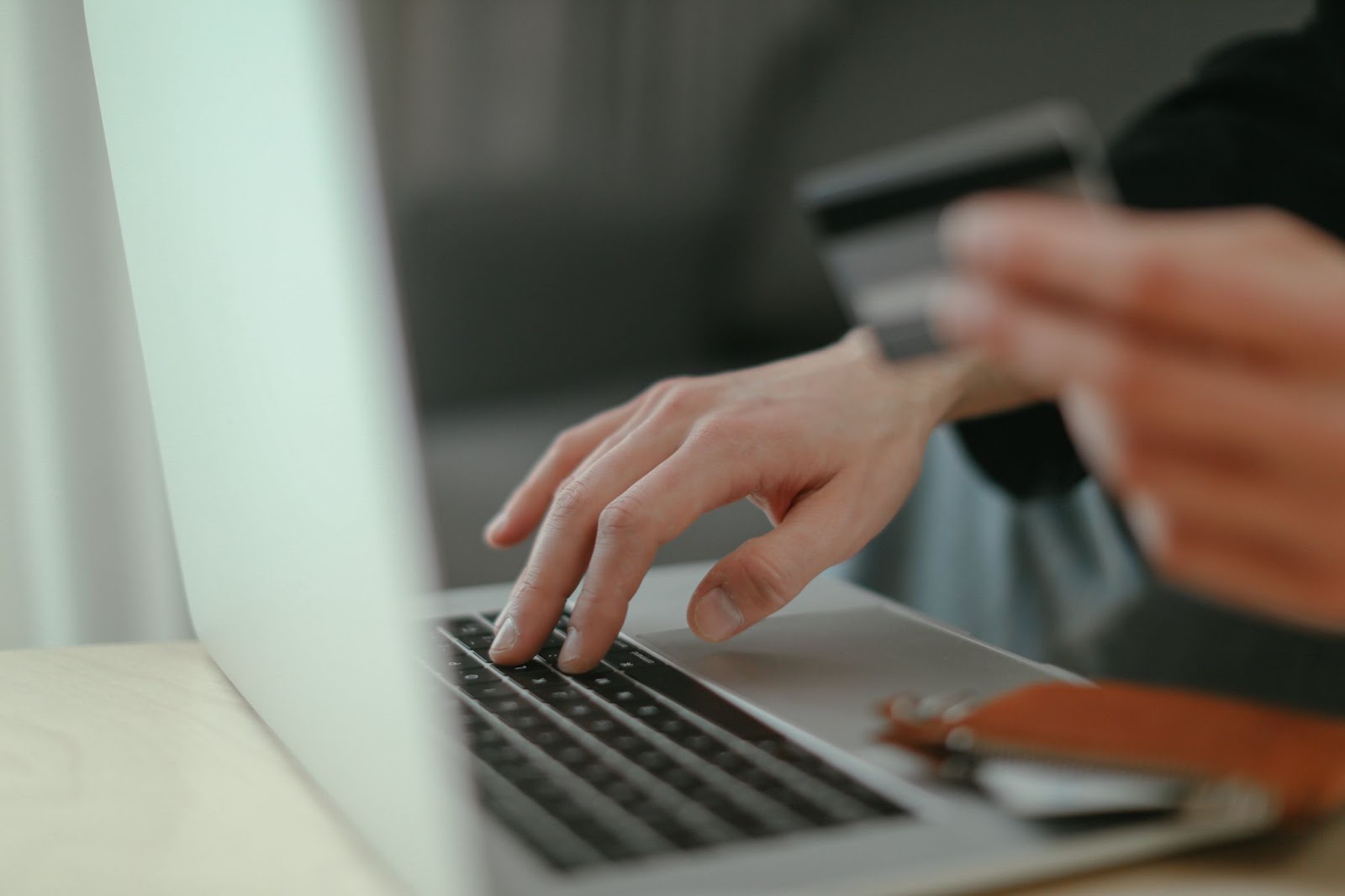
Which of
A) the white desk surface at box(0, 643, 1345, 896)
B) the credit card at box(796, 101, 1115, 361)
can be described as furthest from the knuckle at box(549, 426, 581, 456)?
the credit card at box(796, 101, 1115, 361)

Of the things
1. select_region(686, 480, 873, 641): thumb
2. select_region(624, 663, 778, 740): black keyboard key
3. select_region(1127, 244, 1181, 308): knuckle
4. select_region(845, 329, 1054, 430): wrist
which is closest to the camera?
select_region(1127, 244, 1181, 308): knuckle

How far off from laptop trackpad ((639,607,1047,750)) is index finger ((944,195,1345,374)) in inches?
6.7

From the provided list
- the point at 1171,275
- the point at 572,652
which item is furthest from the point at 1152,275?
the point at 572,652

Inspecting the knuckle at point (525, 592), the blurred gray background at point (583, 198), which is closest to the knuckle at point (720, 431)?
the knuckle at point (525, 592)

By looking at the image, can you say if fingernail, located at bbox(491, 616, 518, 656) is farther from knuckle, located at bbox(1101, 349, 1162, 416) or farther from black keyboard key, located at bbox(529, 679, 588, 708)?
knuckle, located at bbox(1101, 349, 1162, 416)

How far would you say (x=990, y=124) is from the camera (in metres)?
0.25

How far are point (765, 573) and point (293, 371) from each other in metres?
0.24

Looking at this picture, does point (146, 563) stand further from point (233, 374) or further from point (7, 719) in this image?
point (233, 374)

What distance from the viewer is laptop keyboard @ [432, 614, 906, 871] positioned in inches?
11.1

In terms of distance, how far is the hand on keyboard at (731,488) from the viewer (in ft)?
1.54

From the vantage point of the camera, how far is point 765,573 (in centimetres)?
48

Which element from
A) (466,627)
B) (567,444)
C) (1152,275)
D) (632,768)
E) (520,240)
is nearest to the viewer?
(1152,275)

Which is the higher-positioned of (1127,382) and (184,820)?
(1127,382)

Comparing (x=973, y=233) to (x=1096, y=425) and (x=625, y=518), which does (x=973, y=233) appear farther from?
(x=625, y=518)
